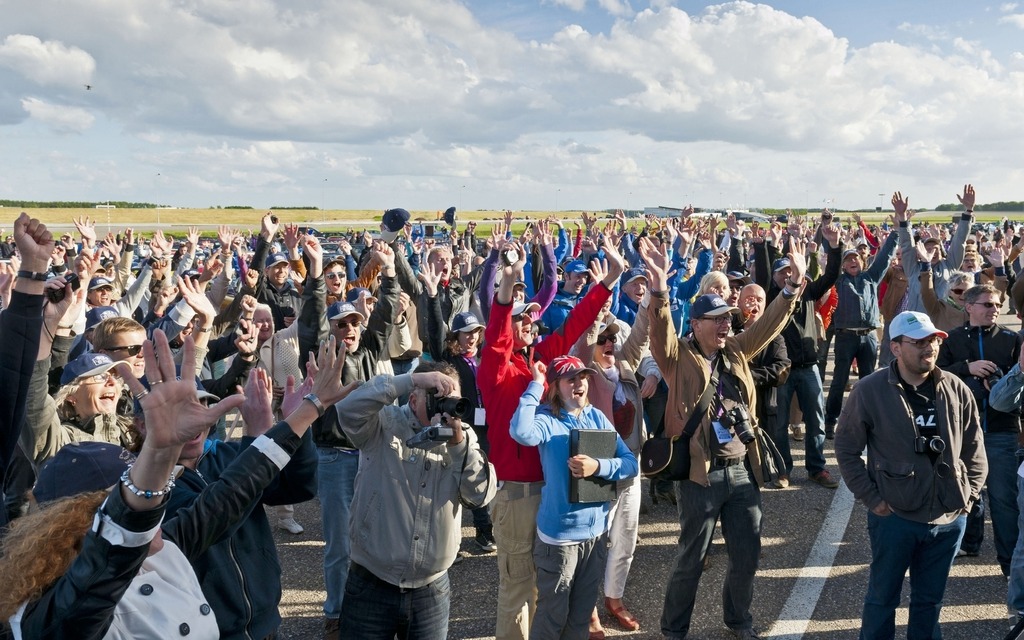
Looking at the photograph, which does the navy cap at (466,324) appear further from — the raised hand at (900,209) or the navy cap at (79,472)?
the raised hand at (900,209)

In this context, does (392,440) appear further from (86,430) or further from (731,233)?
(731,233)

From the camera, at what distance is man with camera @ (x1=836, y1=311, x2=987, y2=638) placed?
12.7 feet

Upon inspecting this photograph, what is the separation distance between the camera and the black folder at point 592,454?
153 inches

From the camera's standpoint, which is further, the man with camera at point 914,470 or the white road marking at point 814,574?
the white road marking at point 814,574

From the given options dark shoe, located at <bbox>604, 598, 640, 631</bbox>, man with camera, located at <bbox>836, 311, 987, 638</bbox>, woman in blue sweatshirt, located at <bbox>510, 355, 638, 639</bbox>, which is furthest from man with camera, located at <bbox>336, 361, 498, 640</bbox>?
man with camera, located at <bbox>836, 311, 987, 638</bbox>

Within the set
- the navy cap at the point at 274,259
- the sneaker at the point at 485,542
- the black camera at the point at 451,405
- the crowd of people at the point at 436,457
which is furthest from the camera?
the navy cap at the point at 274,259

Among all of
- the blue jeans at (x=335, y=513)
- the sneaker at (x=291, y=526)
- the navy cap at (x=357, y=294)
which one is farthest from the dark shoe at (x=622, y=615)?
the navy cap at (x=357, y=294)

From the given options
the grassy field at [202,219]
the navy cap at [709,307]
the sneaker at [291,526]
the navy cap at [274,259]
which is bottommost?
the sneaker at [291,526]

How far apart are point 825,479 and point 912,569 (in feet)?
9.97

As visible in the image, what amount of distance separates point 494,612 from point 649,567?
1389mm

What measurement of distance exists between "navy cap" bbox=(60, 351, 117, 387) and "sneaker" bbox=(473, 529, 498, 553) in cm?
329

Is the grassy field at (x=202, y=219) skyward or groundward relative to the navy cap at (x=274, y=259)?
skyward

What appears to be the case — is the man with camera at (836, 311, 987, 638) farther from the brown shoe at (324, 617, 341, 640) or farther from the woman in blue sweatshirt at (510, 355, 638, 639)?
the brown shoe at (324, 617, 341, 640)

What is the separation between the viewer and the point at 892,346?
411 centimetres
